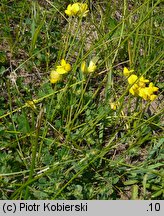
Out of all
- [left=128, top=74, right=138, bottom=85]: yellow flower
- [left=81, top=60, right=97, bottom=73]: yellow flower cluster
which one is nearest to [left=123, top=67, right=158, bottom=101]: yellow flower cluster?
[left=128, top=74, right=138, bottom=85]: yellow flower

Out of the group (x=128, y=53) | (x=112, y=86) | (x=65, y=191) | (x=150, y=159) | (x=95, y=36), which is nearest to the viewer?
(x=65, y=191)

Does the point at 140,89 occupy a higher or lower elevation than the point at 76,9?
lower

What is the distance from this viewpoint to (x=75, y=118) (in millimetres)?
1520

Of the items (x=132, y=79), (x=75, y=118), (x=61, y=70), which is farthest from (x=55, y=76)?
(x=132, y=79)

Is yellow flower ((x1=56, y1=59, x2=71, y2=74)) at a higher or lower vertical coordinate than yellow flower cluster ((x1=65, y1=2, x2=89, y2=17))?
lower

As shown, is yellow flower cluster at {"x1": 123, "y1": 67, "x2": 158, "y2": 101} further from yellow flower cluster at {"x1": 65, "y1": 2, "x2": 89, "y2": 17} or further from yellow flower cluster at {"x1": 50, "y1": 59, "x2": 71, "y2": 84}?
yellow flower cluster at {"x1": 65, "y1": 2, "x2": 89, "y2": 17}

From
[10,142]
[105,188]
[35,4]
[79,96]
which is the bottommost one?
[105,188]

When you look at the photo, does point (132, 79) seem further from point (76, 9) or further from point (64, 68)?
point (76, 9)

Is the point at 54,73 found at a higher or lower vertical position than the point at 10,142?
higher

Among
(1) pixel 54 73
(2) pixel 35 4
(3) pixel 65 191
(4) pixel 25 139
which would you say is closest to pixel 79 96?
(1) pixel 54 73

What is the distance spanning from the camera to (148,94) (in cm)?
143

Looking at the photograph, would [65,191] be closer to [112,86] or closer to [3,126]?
[3,126]

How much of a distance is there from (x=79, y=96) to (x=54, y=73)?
0.15 metres

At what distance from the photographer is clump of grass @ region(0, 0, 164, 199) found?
1.41 metres
